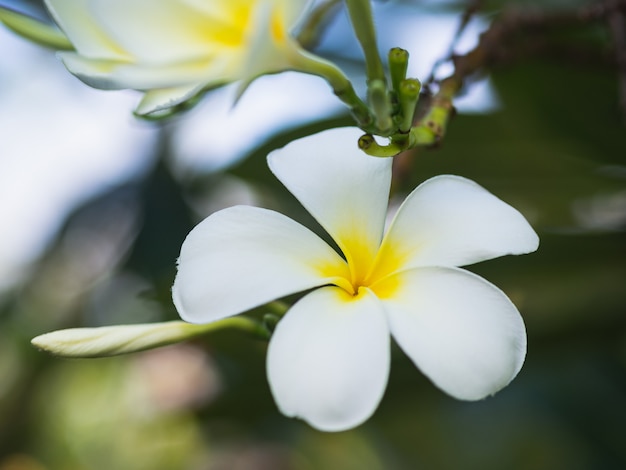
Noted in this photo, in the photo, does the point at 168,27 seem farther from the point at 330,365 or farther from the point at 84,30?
the point at 330,365

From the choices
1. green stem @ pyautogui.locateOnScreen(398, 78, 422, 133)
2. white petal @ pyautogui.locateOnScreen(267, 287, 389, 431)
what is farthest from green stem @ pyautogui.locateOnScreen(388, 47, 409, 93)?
white petal @ pyautogui.locateOnScreen(267, 287, 389, 431)

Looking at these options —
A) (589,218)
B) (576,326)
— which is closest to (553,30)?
(589,218)

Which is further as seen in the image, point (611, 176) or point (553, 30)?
point (611, 176)

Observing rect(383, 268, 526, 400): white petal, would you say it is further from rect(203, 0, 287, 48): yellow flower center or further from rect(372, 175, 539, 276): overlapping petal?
rect(203, 0, 287, 48): yellow flower center

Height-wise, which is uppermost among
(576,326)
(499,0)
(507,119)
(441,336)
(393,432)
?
(441,336)

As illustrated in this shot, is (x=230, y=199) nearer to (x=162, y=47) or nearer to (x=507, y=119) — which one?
(x=507, y=119)

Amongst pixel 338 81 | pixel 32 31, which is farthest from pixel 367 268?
pixel 32 31

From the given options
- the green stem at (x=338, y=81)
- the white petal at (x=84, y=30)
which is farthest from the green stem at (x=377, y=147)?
the white petal at (x=84, y=30)
